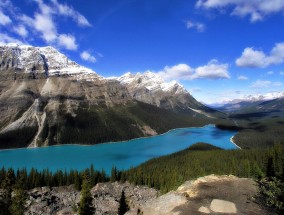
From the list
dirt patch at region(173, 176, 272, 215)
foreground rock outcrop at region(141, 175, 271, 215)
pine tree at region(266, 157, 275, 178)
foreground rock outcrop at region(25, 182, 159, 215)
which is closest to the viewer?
foreground rock outcrop at region(141, 175, 271, 215)

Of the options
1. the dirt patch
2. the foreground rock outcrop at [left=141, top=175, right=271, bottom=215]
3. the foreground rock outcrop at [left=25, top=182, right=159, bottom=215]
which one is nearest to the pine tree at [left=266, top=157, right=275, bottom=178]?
the foreground rock outcrop at [left=25, top=182, right=159, bottom=215]

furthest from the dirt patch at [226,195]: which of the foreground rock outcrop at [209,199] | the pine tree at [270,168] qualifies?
the pine tree at [270,168]

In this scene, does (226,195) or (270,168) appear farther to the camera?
(270,168)

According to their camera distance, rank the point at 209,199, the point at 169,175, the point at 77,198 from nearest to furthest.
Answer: the point at 209,199
the point at 77,198
the point at 169,175

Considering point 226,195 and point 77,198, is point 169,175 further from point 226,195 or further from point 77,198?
point 226,195

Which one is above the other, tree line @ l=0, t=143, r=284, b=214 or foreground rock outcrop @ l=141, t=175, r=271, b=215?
foreground rock outcrop @ l=141, t=175, r=271, b=215

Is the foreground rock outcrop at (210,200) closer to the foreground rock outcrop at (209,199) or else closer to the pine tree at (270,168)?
the foreground rock outcrop at (209,199)

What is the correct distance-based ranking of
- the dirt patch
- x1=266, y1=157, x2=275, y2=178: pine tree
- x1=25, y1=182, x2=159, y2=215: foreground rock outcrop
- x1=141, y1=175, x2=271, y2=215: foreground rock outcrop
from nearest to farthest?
x1=141, y1=175, x2=271, y2=215: foreground rock outcrop
the dirt patch
x1=25, y1=182, x2=159, y2=215: foreground rock outcrop
x1=266, y1=157, x2=275, y2=178: pine tree

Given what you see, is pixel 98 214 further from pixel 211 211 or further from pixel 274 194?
pixel 274 194

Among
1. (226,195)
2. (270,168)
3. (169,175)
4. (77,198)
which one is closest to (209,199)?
(226,195)

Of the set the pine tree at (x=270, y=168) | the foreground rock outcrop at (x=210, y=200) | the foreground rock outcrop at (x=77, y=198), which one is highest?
the foreground rock outcrop at (x=210, y=200)

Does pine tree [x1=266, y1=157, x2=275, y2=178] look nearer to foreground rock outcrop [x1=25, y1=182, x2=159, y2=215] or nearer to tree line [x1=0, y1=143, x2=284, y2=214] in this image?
tree line [x1=0, y1=143, x2=284, y2=214]
